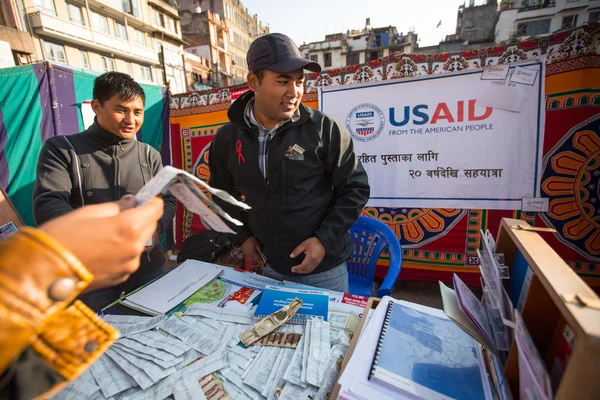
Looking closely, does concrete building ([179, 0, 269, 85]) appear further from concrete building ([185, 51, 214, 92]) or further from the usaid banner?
the usaid banner

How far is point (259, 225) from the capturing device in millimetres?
1646

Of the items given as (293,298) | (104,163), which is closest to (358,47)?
(104,163)

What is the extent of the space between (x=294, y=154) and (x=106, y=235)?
1.12 meters

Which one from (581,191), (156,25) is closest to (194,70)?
(156,25)

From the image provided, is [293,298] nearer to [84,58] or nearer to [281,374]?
[281,374]

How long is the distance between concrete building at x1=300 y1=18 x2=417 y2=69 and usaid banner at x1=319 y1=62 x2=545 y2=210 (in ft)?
92.5

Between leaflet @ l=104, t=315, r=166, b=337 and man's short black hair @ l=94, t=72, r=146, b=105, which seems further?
man's short black hair @ l=94, t=72, r=146, b=105

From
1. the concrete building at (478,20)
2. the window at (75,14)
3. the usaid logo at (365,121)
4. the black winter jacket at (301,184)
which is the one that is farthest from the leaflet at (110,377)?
the concrete building at (478,20)

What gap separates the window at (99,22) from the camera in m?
18.8

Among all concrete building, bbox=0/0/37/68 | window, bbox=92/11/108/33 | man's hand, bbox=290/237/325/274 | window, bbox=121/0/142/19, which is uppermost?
window, bbox=121/0/142/19

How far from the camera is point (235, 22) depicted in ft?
123

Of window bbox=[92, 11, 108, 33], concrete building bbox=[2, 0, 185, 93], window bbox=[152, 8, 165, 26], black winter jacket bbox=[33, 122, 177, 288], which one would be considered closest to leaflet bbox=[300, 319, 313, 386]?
black winter jacket bbox=[33, 122, 177, 288]

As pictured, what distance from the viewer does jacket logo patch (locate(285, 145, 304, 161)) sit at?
1.51 m

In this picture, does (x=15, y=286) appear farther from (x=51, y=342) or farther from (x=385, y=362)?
(x=385, y=362)
